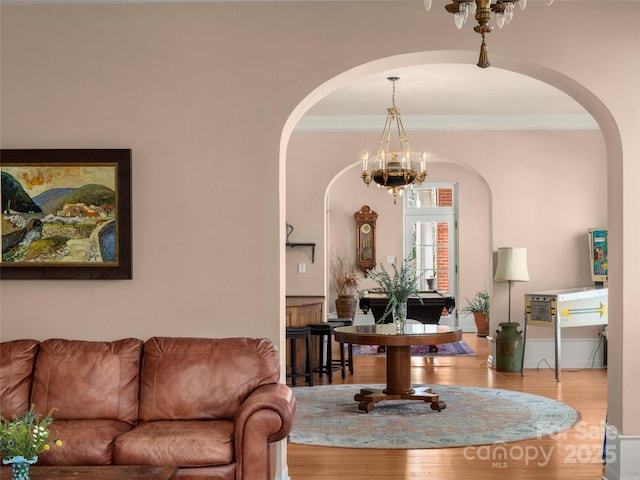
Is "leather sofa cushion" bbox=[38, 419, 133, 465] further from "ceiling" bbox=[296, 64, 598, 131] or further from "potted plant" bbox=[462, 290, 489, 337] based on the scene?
"potted plant" bbox=[462, 290, 489, 337]

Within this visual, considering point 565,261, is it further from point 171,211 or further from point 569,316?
point 171,211

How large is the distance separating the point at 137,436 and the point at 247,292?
1.15 meters

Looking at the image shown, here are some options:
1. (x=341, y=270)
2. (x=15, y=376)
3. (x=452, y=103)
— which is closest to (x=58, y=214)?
(x=15, y=376)

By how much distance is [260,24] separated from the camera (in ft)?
16.2

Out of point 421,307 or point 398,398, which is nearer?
point 398,398

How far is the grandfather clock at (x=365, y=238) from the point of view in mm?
14211

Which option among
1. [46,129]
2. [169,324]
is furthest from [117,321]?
[46,129]

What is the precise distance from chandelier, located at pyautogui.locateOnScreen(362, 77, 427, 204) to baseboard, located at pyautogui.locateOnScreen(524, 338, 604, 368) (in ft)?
8.25

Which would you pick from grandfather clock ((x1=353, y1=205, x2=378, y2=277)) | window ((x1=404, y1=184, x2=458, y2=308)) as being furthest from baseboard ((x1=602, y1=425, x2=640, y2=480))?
window ((x1=404, y1=184, x2=458, y2=308))

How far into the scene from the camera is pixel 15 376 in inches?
180

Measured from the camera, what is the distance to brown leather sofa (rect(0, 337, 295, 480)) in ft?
13.9

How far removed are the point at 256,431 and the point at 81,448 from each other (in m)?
0.89

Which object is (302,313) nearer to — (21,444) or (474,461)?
(474,461)

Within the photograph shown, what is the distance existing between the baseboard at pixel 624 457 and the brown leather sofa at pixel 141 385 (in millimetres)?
2057
